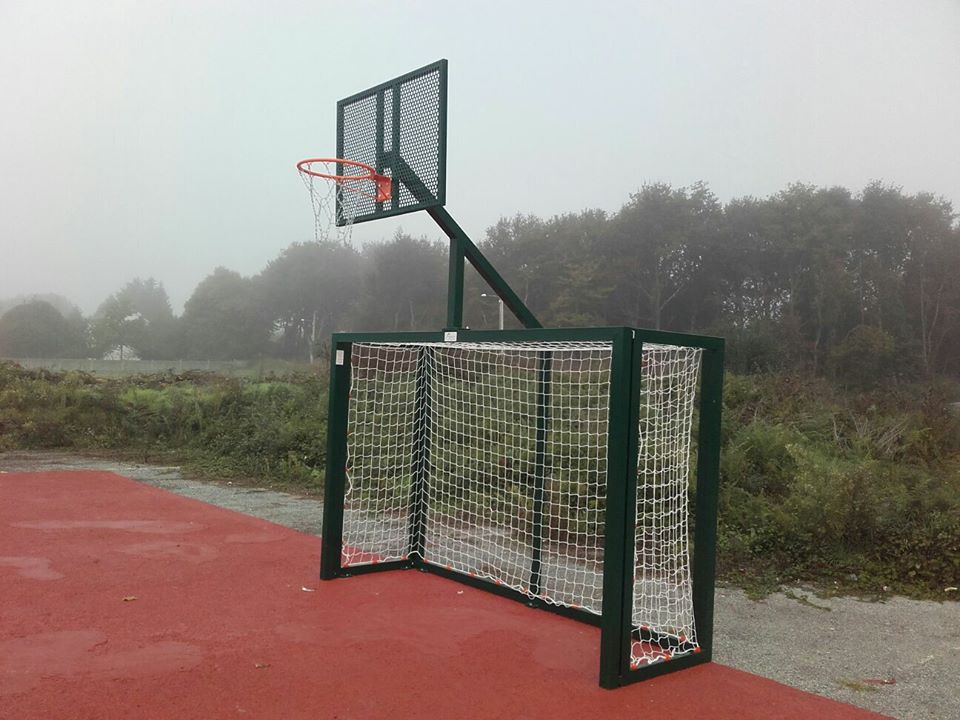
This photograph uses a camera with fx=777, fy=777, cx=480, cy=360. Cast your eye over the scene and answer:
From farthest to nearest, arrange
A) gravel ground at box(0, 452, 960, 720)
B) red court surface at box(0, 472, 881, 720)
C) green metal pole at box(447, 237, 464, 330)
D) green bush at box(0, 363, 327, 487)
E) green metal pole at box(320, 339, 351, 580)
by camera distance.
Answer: green bush at box(0, 363, 327, 487)
green metal pole at box(320, 339, 351, 580)
green metal pole at box(447, 237, 464, 330)
gravel ground at box(0, 452, 960, 720)
red court surface at box(0, 472, 881, 720)

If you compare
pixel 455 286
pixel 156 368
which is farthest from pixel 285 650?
pixel 156 368

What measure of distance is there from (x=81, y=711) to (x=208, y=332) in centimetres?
4667

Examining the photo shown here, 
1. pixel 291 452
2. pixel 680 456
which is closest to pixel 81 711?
pixel 680 456

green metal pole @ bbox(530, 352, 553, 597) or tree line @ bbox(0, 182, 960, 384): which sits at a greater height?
tree line @ bbox(0, 182, 960, 384)

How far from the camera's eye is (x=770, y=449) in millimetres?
8602

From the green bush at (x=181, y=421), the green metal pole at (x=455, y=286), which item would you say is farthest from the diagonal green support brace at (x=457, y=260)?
the green bush at (x=181, y=421)

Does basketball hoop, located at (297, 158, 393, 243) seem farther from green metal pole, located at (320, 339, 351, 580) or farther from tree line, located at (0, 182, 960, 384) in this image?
tree line, located at (0, 182, 960, 384)

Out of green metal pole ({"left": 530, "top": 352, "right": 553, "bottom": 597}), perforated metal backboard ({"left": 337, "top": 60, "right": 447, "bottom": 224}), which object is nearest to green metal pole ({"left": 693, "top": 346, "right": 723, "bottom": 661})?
green metal pole ({"left": 530, "top": 352, "right": 553, "bottom": 597})

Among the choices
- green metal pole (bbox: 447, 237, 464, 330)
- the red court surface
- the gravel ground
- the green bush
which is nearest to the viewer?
the red court surface

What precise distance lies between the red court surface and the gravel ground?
23cm

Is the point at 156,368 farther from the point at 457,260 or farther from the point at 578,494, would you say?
the point at 578,494

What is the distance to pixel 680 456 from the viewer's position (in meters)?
4.52

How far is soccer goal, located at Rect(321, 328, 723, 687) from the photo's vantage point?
12.2 feet

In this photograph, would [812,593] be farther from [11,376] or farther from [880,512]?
[11,376]
